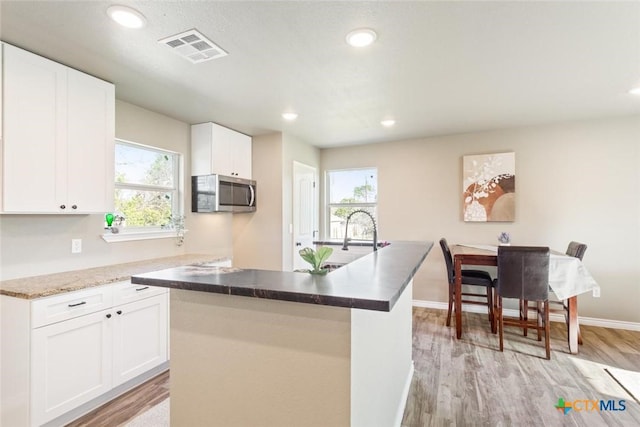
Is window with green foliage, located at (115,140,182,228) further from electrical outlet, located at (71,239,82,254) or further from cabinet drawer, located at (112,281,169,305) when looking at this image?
cabinet drawer, located at (112,281,169,305)

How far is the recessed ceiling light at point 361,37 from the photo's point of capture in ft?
6.06

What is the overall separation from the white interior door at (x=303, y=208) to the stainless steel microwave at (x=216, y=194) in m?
0.86

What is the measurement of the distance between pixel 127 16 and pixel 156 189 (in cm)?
197

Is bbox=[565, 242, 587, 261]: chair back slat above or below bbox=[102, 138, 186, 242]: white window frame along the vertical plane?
below

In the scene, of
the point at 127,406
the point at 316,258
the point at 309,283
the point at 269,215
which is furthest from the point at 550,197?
the point at 127,406

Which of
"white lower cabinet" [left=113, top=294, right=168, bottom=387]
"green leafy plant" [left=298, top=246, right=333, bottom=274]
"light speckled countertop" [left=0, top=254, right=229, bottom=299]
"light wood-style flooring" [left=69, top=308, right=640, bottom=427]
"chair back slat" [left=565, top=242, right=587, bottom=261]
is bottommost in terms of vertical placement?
"light wood-style flooring" [left=69, top=308, right=640, bottom=427]

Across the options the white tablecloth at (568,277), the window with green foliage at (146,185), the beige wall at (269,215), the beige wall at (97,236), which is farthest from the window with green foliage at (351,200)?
the window with green foliage at (146,185)

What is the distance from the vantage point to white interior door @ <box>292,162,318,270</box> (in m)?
4.39

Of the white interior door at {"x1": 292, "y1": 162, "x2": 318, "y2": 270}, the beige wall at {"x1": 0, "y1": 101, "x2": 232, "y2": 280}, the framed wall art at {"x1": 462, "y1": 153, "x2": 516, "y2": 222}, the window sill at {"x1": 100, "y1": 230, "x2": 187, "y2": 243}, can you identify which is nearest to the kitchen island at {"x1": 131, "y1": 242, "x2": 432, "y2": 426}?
the beige wall at {"x1": 0, "y1": 101, "x2": 232, "y2": 280}

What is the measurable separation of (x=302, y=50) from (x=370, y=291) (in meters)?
1.72

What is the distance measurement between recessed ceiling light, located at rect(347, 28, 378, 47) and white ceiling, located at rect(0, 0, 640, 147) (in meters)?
0.04

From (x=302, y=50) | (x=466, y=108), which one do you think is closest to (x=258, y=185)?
(x=302, y=50)

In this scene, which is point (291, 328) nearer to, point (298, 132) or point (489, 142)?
point (298, 132)

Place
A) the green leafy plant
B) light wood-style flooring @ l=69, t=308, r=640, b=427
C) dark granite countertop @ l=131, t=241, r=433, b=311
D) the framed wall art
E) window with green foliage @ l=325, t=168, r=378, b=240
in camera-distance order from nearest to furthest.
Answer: dark granite countertop @ l=131, t=241, r=433, b=311 → the green leafy plant → light wood-style flooring @ l=69, t=308, r=640, b=427 → the framed wall art → window with green foliage @ l=325, t=168, r=378, b=240
